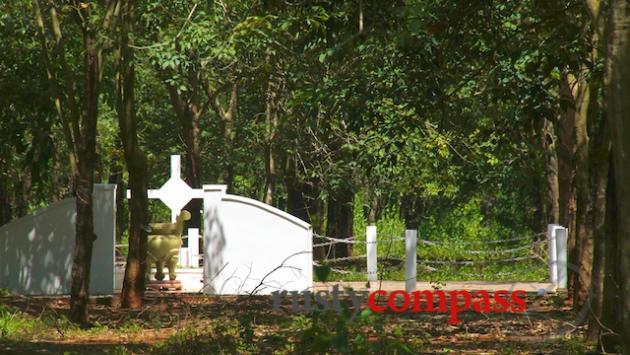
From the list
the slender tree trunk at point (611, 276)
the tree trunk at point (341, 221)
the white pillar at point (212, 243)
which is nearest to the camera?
the slender tree trunk at point (611, 276)

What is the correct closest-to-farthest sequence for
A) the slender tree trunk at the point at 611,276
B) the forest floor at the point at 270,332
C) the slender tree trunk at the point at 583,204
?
the slender tree trunk at the point at 611,276 < the forest floor at the point at 270,332 < the slender tree trunk at the point at 583,204

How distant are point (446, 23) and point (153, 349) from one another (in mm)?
4785

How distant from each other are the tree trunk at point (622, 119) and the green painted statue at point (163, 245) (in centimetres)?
1608

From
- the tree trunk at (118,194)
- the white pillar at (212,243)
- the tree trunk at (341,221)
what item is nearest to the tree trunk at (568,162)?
the white pillar at (212,243)

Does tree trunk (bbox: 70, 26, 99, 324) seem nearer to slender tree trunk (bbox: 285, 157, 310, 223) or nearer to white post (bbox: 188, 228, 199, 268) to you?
white post (bbox: 188, 228, 199, 268)

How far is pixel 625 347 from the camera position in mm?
8148

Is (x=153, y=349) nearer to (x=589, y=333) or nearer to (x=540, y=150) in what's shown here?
(x=589, y=333)

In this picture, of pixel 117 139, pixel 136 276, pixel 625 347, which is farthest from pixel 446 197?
pixel 625 347

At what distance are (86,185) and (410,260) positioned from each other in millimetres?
8927

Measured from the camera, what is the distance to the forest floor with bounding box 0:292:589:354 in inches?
468

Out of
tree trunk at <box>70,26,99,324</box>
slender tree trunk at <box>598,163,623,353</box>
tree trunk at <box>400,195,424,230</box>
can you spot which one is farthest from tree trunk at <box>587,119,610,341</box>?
tree trunk at <box>400,195,424,230</box>

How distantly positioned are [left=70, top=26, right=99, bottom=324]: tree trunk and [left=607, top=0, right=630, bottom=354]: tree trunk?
8930mm

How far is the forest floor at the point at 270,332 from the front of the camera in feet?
39.0

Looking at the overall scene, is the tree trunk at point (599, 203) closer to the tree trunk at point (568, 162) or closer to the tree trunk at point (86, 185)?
the tree trunk at point (568, 162)
